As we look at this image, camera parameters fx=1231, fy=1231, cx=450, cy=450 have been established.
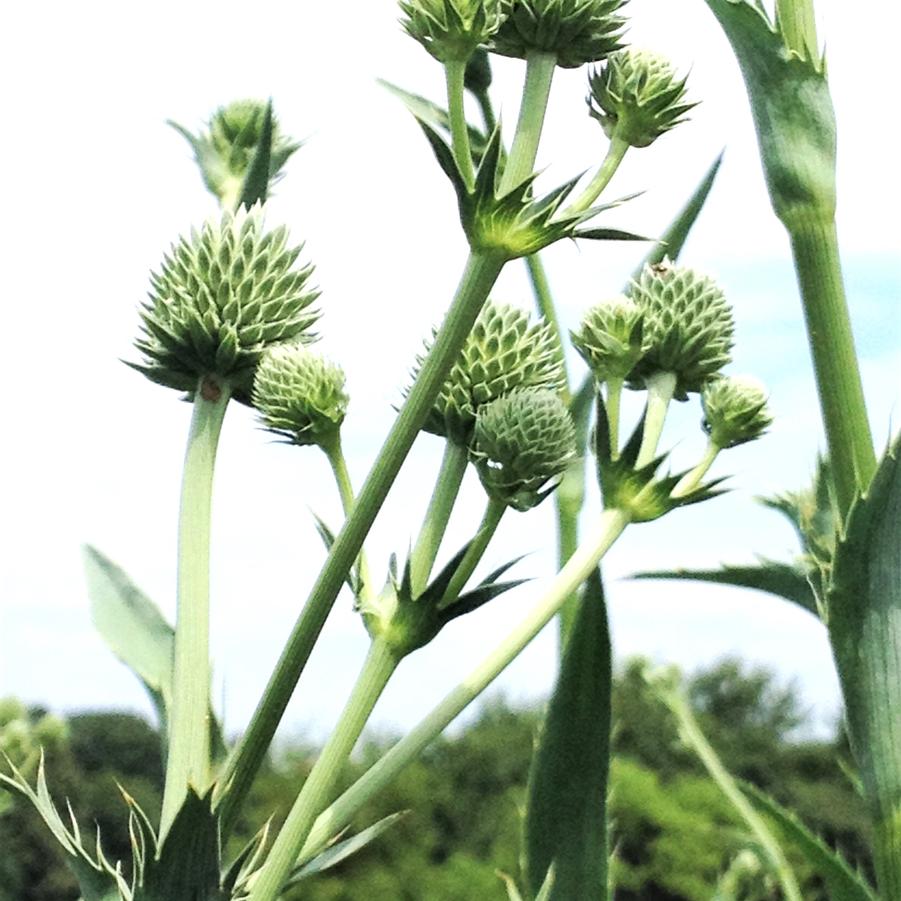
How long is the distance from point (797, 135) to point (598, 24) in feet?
0.92

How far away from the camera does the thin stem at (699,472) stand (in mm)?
1160

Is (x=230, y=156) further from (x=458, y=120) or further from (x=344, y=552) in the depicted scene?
(x=344, y=552)

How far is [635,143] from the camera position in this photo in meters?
1.19

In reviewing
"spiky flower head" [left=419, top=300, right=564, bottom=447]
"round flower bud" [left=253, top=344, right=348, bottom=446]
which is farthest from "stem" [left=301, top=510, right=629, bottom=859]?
"round flower bud" [left=253, top=344, right=348, bottom=446]

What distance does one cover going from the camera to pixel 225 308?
114cm

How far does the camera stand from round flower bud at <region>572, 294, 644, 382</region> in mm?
1239

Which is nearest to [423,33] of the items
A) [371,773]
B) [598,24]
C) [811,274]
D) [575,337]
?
[598,24]

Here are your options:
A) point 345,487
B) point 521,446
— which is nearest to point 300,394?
point 345,487

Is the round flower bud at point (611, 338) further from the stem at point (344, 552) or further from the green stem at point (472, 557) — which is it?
the stem at point (344, 552)

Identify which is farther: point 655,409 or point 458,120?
point 655,409

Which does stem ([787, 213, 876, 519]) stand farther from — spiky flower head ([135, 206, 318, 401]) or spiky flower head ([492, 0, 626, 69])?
spiky flower head ([135, 206, 318, 401])

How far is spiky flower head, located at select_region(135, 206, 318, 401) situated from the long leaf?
39 centimetres

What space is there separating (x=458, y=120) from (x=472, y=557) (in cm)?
37

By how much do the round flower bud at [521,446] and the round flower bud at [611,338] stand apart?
0.11m
